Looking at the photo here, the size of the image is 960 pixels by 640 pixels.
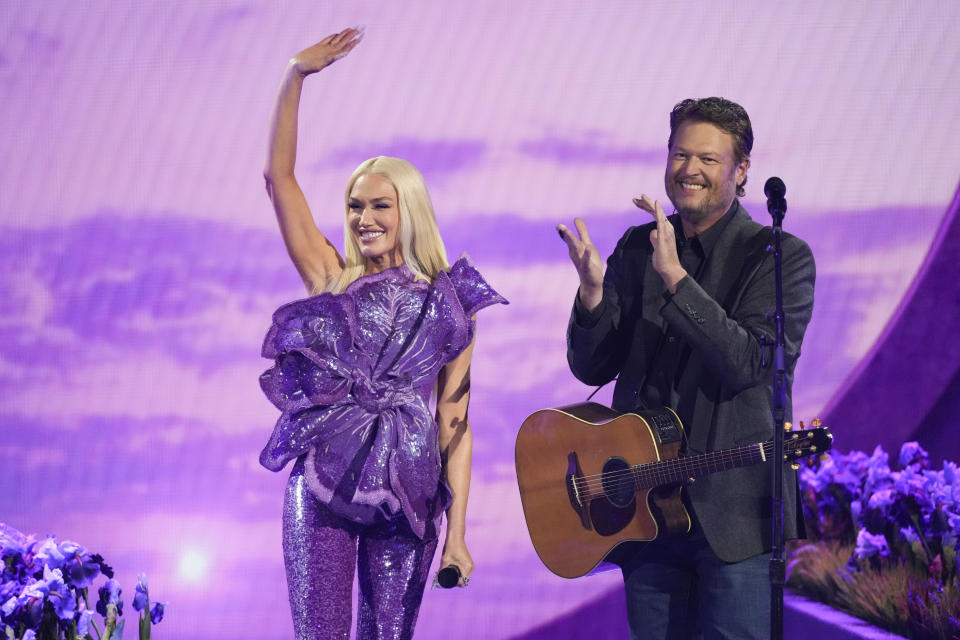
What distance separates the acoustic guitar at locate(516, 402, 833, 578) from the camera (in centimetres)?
243

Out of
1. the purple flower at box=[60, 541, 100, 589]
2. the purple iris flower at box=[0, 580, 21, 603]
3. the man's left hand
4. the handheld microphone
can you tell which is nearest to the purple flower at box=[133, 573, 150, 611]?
the purple flower at box=[60, 541, 100, 589]

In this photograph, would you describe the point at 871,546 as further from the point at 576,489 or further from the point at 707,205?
the point at 707,205

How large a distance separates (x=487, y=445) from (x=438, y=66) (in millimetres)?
1472

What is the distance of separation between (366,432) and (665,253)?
89cm

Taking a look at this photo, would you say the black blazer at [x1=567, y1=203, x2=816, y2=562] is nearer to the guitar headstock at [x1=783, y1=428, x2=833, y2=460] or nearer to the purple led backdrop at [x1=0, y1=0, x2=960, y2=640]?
the guitar headstock at [x1=783, y1=428, x2=833, y2=460]

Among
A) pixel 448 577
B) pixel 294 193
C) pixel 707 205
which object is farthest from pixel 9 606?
pixel 707 205

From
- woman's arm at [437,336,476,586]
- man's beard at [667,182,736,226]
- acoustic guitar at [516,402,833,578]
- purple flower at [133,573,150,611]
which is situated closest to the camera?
acoustic guitar at [516,402,833,578]

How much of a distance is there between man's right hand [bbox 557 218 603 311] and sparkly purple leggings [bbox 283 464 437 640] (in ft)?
2.38

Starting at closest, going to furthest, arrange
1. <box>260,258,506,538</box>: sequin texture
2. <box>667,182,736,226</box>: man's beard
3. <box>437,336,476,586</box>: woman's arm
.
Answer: <box>667,182,736,226</box>: man's beard < <box>260,258,506,538</box>: sequin texture < <box>437,336,476,586</box>: woman's arm

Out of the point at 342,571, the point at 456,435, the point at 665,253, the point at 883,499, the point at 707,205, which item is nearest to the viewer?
the point at 665,253

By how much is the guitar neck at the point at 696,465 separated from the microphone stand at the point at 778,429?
0.06 m

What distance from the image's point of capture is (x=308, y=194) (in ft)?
13.6

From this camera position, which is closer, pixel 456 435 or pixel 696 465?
pixel 696 465

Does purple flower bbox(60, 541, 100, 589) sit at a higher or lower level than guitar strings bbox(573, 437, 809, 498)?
lower
